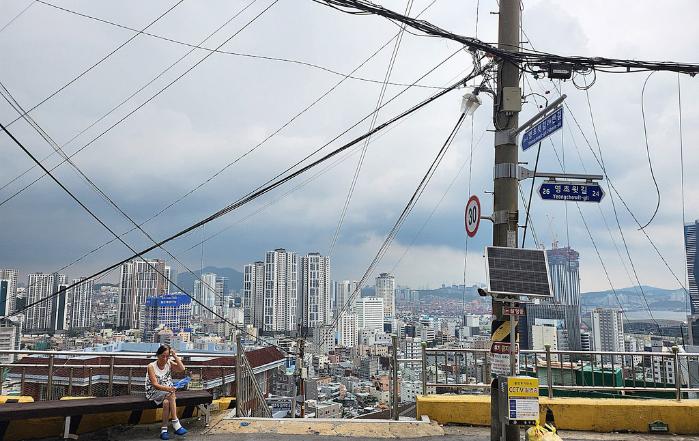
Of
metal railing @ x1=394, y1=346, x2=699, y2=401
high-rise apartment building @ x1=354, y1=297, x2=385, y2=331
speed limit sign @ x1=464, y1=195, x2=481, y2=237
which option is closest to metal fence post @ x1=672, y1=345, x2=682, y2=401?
metal railing @ x1=394, y1=346, x2=699, y2=401

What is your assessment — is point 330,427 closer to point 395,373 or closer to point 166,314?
point 395,373

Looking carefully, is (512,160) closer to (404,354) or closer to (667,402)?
(404,354)

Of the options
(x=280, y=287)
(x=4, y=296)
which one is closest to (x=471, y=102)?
(x=4, y=296)

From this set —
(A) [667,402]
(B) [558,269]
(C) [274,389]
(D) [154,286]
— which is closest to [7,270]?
(D) [154,286]

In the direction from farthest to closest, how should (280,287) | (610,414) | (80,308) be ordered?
(280,287) → (80,308) → (610,414)

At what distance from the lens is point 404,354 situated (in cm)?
852

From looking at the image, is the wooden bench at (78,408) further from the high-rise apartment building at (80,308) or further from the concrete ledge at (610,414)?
the high-rise apartment building at (80,308)

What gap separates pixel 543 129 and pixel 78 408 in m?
7.48

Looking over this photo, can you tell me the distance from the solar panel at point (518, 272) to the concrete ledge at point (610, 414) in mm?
2808

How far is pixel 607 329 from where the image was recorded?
1747 centimetres

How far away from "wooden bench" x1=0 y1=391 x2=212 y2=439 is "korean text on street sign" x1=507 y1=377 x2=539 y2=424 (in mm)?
4681

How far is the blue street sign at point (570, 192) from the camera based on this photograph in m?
6.28

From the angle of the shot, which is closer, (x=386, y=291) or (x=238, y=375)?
(x=238, y=375)

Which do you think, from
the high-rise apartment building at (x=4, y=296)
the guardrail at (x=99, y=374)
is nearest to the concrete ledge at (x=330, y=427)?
the guardrail at (x=99, y=374)
